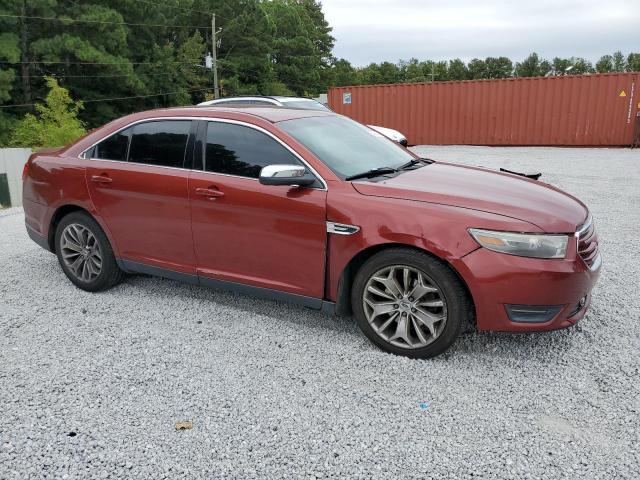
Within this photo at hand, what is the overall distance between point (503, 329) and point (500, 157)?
14566mm

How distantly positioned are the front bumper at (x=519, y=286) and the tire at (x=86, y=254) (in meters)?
2.97

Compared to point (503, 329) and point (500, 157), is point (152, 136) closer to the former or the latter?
point (503, 329)

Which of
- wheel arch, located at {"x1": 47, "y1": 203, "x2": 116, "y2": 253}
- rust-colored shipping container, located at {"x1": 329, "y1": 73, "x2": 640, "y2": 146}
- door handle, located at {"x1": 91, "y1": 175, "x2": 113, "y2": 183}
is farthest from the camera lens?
rust-colored shipping container, located at {"x1": 329, "y1": 73, "x2": 640, "y2": 146}

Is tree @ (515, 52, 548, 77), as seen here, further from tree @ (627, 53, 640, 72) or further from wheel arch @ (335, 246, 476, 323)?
wheel arch @ (335, 246, 476, 323)

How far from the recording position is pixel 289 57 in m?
63.6

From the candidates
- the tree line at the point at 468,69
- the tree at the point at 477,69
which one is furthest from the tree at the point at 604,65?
the tree at the point at 477,69

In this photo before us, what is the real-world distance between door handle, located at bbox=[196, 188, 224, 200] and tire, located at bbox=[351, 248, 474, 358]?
1173mm

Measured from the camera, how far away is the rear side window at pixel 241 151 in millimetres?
3707

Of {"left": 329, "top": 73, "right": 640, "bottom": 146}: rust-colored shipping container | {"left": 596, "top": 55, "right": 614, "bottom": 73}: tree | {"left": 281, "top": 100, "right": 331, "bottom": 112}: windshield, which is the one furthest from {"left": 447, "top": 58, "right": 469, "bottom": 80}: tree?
{"left": 281, "top": 100, "right": 331, "bottom": 112}: windshield

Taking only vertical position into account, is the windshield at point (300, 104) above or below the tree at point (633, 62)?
below

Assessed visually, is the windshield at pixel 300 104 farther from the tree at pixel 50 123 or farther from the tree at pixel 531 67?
the tree at pixel 531 67

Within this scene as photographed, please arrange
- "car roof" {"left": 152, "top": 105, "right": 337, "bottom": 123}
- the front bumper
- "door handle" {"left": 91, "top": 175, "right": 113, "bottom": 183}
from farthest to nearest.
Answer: "door handle" {"left": 91, "top": 175, "right": 113, "bottom": 183} → "car roof" {"left": 152, "top": 105, "right": 337, "bottom": 123} → the front bumper

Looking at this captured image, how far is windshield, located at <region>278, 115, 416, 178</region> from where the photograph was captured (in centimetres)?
372

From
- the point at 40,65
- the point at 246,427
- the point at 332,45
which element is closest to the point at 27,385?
the point at 246,427
